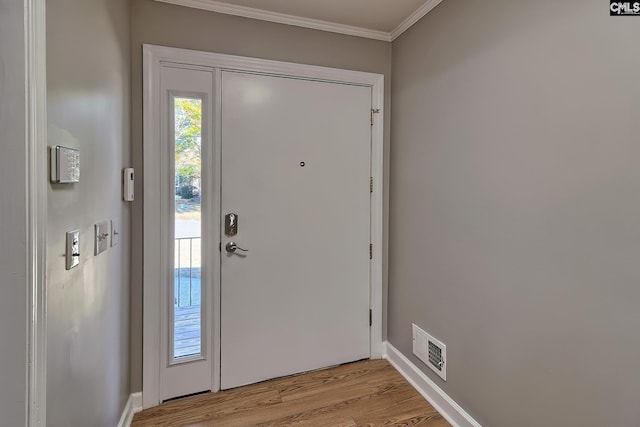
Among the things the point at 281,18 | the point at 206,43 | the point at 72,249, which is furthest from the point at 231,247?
the point at 281,18

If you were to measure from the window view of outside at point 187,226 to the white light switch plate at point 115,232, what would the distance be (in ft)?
1.35

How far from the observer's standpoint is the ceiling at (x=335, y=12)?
195cm

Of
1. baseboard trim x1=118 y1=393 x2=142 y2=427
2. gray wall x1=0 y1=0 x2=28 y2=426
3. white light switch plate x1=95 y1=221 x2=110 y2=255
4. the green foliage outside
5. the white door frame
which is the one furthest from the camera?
the green foliage outside

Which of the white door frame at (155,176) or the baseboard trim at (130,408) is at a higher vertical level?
the white door frame at (155,176)

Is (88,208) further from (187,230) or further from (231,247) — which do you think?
(231,247)

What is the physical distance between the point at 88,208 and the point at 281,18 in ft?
5.52

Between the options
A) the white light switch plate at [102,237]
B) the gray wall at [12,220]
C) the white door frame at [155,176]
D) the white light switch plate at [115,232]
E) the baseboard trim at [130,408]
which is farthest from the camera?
the white door frame at [155,176]

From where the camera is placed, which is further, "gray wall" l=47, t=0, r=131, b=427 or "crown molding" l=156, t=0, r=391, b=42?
"crown molding" l=156, t=0, r=391, b=42

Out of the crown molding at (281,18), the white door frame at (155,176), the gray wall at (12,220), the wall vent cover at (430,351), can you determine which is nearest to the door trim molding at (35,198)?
the gray wall at (12,220)

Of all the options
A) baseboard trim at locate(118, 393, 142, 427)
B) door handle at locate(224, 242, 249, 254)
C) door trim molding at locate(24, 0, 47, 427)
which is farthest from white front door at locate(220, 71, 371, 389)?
door trim molding at locate(24, 0, 47, 427)

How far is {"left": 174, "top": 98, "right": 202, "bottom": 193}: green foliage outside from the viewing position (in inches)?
77.1

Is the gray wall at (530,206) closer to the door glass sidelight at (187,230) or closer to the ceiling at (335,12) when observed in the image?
the ceiling at (335,12)

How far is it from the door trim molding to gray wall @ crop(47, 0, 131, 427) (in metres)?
0.08

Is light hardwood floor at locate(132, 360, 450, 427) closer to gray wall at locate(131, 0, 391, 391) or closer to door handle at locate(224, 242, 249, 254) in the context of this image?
gray wall at locate(131, 0, 391, 391)
